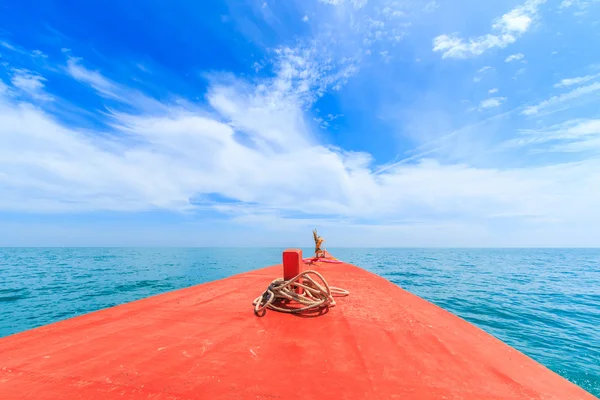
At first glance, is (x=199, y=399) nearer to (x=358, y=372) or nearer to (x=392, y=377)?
(x=358, y=372)

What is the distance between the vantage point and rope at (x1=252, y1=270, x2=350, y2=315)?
3230mm

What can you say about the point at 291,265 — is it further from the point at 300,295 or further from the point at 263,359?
the point at 263,359

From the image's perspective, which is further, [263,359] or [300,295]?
[300,295]

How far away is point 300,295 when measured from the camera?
338 centimetres

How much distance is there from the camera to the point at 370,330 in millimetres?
2865

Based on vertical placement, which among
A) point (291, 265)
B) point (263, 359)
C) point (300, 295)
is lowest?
point (263, 359)

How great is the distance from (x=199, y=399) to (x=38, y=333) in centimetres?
249

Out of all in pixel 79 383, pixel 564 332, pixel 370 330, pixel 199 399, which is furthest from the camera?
pixel 564 332

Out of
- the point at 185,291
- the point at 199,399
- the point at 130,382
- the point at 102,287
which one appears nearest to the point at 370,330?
the point at 199,399

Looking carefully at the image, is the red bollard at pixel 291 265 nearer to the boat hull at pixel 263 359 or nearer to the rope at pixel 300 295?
the rope at pixel 300 295

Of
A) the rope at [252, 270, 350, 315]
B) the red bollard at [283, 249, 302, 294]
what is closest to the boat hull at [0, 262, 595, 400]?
the rope at [252, 270, 350, 315]

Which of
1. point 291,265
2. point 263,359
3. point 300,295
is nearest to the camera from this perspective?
point 263,359

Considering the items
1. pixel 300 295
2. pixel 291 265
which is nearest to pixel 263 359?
pixel 300 295

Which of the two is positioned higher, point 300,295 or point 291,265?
point 291,265
